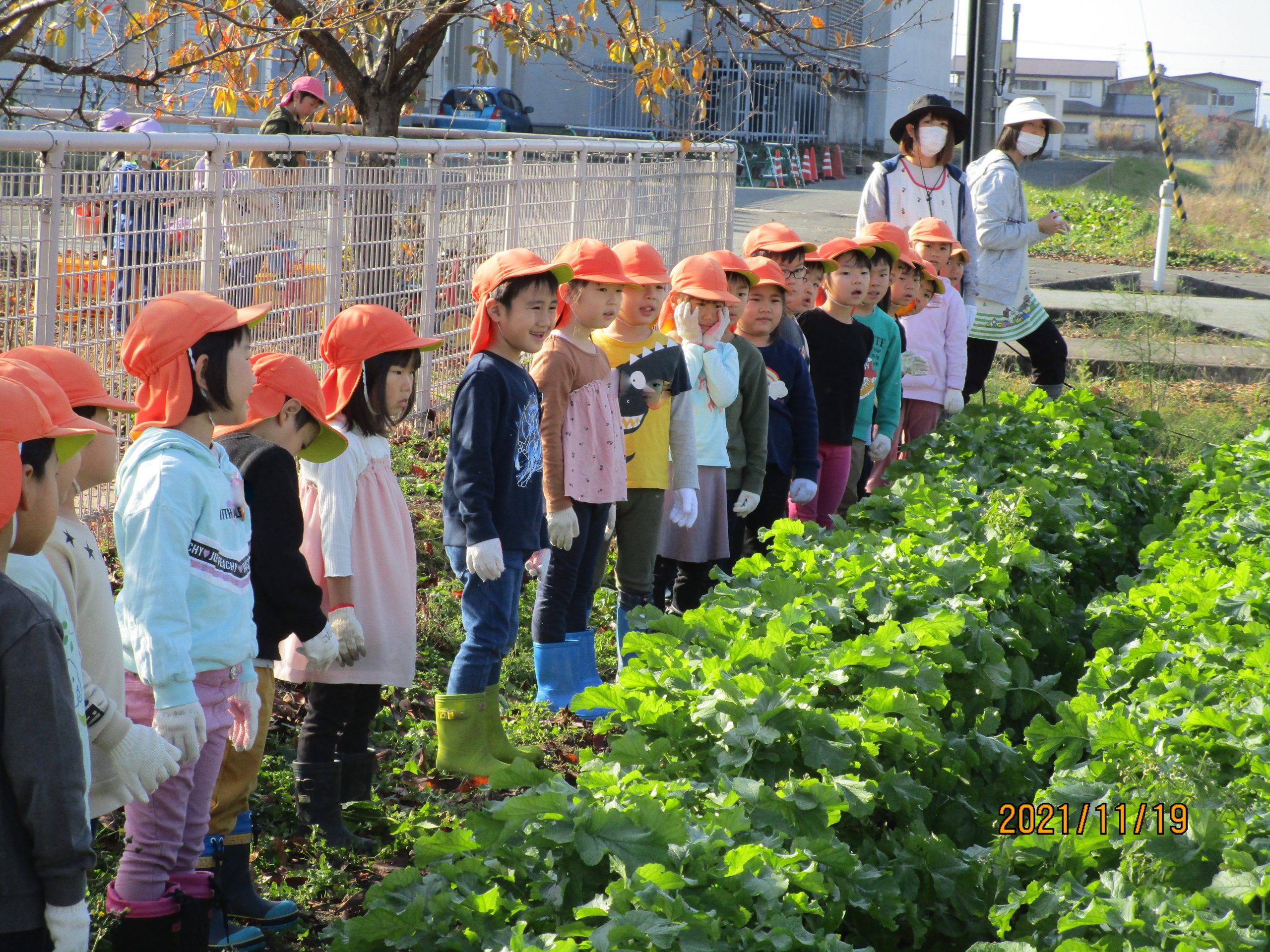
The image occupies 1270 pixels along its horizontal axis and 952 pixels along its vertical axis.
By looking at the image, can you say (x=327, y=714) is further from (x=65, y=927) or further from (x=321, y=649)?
(x=65, y=927)

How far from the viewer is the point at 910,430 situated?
24.6 feet

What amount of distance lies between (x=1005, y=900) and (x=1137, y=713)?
1.79ft

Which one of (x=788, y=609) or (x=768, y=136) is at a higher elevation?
(x=768, y=136)

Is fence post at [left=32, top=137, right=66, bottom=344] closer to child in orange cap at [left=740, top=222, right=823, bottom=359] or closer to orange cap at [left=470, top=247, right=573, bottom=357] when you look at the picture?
orange cap at [left=470, top=247, right=573, bottom=357]

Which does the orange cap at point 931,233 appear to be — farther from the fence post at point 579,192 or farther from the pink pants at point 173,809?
the pink pants at point 173,809

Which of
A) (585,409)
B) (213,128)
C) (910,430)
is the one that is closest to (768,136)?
(213,128)

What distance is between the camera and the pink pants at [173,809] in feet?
9.89

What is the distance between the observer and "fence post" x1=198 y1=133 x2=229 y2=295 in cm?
568

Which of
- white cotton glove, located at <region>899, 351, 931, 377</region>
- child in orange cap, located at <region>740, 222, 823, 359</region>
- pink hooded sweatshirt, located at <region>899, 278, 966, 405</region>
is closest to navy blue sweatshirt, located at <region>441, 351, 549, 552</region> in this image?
→ child in orange cap, located at <region>740, 222, 823, 359</region>

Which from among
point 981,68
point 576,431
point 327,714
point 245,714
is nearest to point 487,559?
point 327,714

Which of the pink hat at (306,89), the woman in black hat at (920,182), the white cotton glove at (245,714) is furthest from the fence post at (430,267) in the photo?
the white cotton glove at (245,714)

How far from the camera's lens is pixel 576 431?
4.79 m

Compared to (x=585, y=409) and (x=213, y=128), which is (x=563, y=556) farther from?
(x=213, y=128)

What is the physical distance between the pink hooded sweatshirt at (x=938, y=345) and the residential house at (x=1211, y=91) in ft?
307
